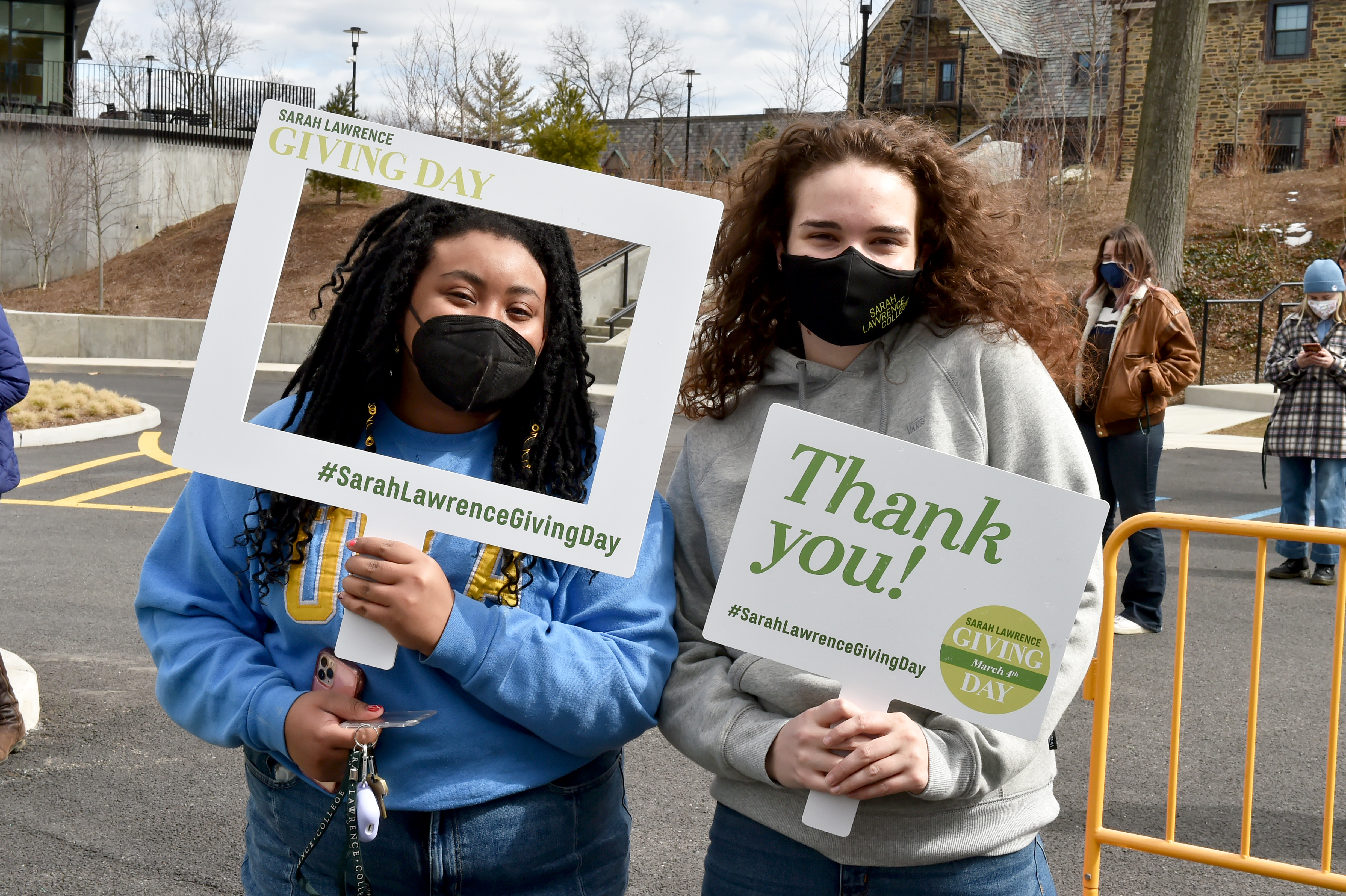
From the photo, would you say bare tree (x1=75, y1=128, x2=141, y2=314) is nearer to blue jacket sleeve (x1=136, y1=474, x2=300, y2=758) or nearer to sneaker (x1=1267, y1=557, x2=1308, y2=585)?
sneaker (x1=1267, y1=557, x2=1308, y2=585)

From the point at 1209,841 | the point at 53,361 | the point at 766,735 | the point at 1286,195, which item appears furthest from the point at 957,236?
the point at 1286,195

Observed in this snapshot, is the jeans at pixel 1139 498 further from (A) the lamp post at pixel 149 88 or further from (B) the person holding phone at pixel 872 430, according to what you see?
(A) the lamp post at pixel 149 88

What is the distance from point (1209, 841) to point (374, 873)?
3098 mm

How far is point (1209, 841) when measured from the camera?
3850 millimetres

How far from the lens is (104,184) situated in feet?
93.6

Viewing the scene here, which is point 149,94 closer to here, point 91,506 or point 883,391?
point 91,506

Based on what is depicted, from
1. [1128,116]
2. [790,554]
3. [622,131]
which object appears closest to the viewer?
[790,554]

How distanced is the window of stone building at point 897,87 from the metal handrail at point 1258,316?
25278 mm

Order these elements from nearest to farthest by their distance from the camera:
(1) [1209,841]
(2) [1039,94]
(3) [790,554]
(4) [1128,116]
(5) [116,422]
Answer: (3) [790,554]
(1) [1209,841]
(5) [116,422]
(2) [1039,94]
(4) [1128,116]

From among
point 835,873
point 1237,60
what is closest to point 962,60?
point 1237,60

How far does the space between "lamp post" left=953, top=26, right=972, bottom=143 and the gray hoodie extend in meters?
36.0

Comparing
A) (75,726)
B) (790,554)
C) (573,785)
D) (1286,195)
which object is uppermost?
(1286,195)

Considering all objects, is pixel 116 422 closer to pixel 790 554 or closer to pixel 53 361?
pixel 53 361

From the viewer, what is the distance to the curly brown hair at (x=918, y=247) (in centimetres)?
199
